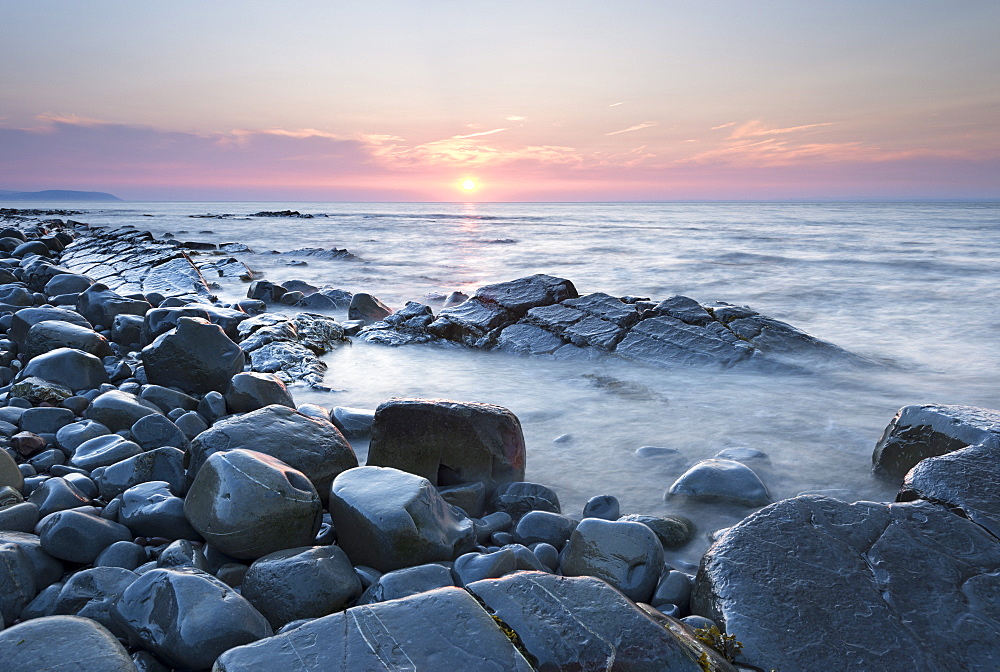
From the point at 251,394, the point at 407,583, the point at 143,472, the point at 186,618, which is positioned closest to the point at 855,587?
the point at 407,583

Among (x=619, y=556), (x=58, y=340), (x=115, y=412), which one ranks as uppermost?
(x=58, y=340)

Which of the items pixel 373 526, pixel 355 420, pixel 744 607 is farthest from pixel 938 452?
pixel 355 420

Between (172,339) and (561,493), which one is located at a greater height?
(172,339)

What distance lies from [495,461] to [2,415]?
3.59m

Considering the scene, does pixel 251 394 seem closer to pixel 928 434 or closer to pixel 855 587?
pixel 855 587

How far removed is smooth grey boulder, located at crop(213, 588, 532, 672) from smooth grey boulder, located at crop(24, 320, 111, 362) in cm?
513

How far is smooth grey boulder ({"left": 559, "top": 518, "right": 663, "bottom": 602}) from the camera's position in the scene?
272 cm

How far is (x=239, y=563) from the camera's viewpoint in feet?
9.07

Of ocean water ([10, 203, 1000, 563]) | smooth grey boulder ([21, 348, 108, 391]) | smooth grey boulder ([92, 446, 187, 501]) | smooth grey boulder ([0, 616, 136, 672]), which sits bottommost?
ocean water ([10, 203, 1000, 563])

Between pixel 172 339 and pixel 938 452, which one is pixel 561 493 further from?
pixel 172 339

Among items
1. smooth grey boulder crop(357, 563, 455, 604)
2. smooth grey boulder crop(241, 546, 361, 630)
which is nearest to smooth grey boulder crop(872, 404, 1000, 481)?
smooth grey boulder crop(357, 563, 455, 604)

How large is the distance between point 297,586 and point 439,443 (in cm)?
147

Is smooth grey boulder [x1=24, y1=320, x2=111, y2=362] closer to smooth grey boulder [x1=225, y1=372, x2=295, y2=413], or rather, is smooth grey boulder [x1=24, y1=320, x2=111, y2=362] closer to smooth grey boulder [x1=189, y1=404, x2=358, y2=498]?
smooth grey boulder [x1=225, y1=372, x2=295, y2=413]

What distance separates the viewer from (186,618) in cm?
210
